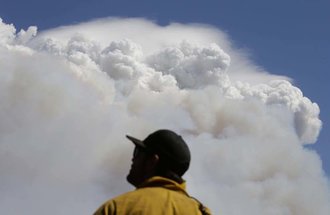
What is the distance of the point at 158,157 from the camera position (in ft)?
53.3

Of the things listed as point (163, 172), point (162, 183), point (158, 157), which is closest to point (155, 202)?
point (162, 183)

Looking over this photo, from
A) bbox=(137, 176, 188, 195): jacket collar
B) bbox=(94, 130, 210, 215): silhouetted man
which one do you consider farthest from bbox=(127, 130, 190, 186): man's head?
bbox=(137, 176, 188, 195): jacket collar

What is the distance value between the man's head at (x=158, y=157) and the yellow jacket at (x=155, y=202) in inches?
7.4

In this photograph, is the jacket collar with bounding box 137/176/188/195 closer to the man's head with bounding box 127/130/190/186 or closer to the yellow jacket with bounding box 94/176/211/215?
the yellow jacket with bounding box 94/176/211/215

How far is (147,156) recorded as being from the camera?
1627 centimetres

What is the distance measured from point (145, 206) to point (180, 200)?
2.22ft

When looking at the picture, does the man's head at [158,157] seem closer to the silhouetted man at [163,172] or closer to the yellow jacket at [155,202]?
the silhouetted man at [163,172]

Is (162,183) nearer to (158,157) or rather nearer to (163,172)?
(163,172)

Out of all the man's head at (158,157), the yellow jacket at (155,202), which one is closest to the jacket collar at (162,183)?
the yellow jacket at (155,202)

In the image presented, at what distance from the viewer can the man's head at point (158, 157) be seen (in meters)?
16.2

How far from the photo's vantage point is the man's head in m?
16.2

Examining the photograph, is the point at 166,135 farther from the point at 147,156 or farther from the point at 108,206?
the point at 108,206

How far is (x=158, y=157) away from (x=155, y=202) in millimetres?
867

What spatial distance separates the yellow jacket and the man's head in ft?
0.62
